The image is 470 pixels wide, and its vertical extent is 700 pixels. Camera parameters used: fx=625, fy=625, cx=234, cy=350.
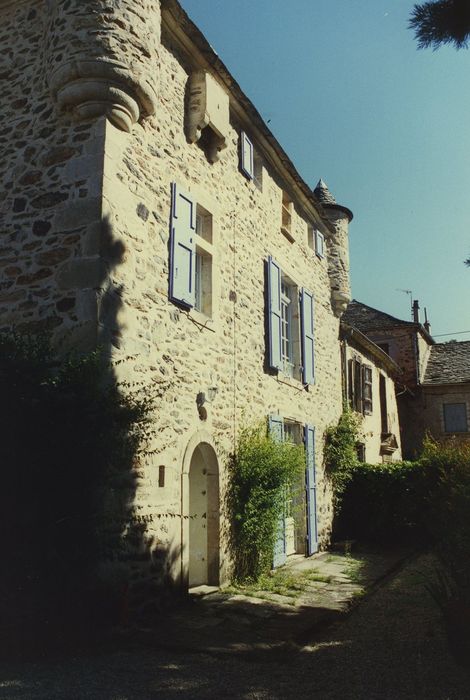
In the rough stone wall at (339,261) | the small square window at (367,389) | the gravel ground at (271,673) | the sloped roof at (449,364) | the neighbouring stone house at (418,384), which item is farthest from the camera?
the sloped roof at (449,364)

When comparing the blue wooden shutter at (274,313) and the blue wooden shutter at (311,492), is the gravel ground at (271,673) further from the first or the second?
the blue wooden shutter at (311,492)

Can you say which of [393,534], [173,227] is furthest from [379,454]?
[173,227]

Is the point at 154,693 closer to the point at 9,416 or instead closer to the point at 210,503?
the point at 9,416

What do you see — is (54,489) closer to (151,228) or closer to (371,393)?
(151,228)

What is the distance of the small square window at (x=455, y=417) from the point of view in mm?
20969

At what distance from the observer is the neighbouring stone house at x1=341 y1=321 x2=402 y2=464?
1445cm

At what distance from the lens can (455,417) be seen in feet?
69.2

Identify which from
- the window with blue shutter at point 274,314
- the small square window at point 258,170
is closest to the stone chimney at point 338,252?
the window with blue shutter at point 274,314

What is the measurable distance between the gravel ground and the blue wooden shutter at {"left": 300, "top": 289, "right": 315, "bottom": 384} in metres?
5.56

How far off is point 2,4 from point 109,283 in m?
3.74

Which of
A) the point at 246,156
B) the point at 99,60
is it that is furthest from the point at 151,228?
the point at 246,156

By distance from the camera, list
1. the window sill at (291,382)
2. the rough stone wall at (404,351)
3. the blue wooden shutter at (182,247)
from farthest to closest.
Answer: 1. the rough stone wall at (404,351)
2. the window sill at (291,382)
3. the blue wooden shutter at (182,247)

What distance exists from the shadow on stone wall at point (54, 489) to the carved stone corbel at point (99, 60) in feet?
8.06

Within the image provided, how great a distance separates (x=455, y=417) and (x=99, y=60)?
18285 millimetres
